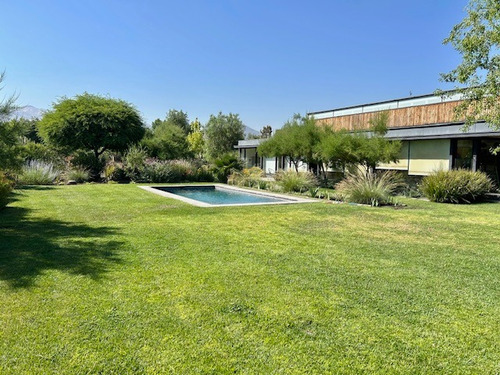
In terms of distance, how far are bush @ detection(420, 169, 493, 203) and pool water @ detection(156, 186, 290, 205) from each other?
6057 millimetres

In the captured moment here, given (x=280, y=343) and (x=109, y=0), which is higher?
(x=109, y=0)

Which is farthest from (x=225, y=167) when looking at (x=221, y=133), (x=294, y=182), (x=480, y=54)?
(x=221, y=133)

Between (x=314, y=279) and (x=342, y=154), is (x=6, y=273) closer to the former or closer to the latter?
(x=314, y=279)

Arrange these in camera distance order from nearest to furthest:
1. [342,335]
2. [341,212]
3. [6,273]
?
[342,335] < [6,273] < [341,212]

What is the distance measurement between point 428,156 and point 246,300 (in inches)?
642

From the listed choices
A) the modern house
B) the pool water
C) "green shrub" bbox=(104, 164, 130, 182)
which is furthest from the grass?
"green shrub" bbox=(104, 164, 130, 182)

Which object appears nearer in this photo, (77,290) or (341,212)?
(77,290)

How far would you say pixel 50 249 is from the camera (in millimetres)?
5227

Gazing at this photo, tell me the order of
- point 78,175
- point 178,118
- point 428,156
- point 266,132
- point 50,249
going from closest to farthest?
point 50,249
point 428,156
point 78,175
point 266,132
point 178,118

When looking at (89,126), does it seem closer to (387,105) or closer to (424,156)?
(424,156)

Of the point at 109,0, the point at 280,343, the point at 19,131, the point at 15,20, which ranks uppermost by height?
the point at 109,0

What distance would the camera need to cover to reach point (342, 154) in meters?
17.2

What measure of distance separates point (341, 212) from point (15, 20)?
1078 centimetres

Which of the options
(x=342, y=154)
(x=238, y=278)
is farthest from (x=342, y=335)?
(x=342, y=154)
